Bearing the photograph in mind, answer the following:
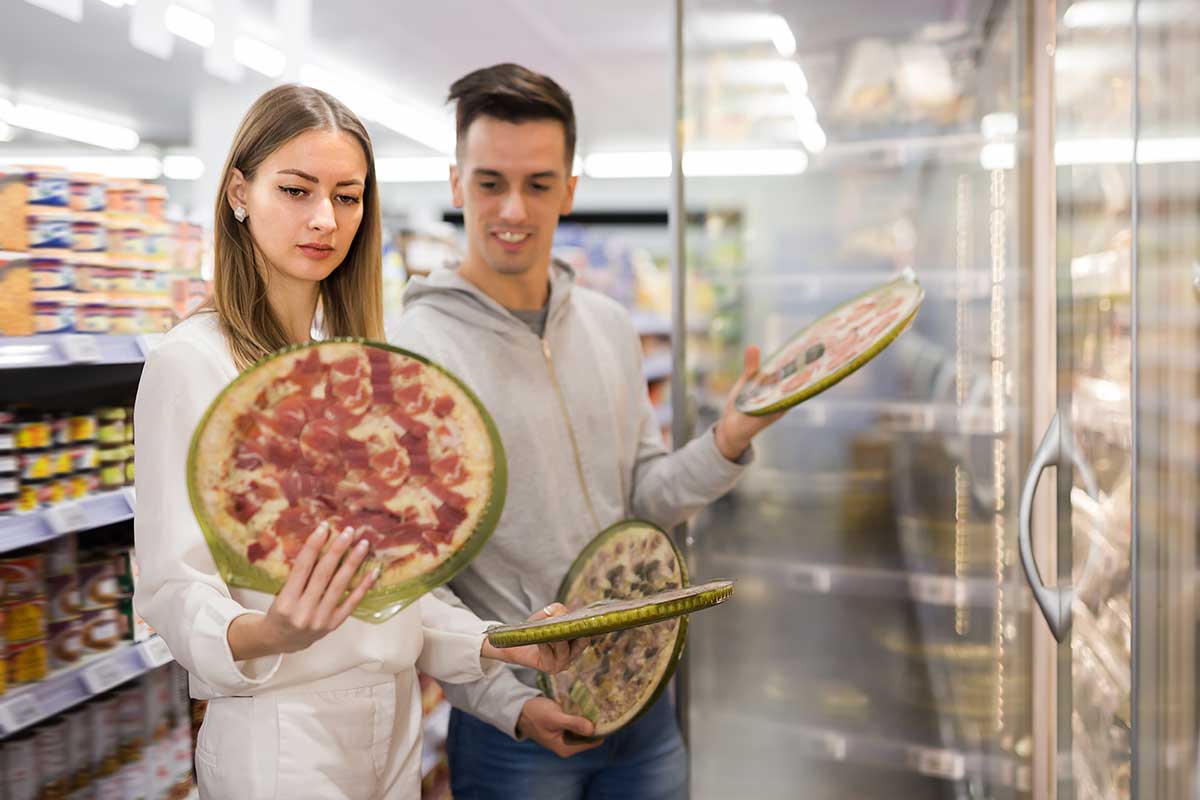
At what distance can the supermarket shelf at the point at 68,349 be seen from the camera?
1.48 m

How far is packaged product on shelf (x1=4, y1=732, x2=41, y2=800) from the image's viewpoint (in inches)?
66.3

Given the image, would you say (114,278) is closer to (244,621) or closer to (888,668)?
(244,621)

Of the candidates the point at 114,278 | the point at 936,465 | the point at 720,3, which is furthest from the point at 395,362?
the point at 936,465

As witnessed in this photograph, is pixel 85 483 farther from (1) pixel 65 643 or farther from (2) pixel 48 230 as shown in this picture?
(2) pixel 48 230

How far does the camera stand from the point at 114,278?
177 centimetres

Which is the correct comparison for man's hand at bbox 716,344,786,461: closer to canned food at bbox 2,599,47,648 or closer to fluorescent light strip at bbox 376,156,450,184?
canned food at bbox 2,599,47,648

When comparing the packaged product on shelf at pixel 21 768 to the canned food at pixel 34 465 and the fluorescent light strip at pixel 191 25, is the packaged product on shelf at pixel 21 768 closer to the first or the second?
the canned food at pixel 34 465

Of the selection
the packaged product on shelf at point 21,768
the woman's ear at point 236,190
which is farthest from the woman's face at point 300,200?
the packaged product on shelf at point 21,768

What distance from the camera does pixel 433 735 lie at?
8.54ft

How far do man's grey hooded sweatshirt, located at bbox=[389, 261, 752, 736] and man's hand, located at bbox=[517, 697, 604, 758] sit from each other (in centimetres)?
2

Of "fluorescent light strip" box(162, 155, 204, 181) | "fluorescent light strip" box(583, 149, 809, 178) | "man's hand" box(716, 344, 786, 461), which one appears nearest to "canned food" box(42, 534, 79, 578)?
"man's hand" box(716, 344, 786, 461)

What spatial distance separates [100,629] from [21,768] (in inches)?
10.7

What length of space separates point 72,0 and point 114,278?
0.74 m

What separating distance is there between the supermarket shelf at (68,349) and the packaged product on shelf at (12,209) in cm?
19
